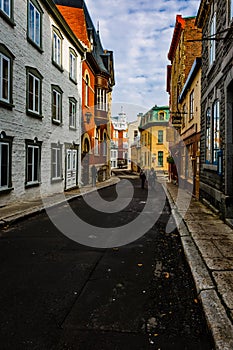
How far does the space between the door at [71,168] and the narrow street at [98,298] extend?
1150 centimetres

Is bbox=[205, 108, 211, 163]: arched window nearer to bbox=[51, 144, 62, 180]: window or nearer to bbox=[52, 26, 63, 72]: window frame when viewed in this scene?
bbox=[51, 144, 62, 180]: window

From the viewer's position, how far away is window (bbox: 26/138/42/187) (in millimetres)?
12203

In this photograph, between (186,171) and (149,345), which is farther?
(186,171)

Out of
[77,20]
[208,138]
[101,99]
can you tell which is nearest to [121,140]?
[101,99]

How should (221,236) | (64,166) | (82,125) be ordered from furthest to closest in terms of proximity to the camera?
(82,125) < (64,166) < (221,236)

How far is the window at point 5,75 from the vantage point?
388 inches

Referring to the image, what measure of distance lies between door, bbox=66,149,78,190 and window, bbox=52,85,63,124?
2.44 m

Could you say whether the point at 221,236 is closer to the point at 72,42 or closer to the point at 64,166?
the point at 64,166

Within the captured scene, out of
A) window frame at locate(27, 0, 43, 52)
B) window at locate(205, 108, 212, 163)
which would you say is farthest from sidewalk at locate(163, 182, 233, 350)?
window frame at locate(27, 0, 43, 52)

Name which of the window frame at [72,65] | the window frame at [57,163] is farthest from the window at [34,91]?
the window frame at [72,65]

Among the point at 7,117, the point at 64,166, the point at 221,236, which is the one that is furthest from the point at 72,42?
the point at 221,236

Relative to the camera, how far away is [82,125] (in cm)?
2016

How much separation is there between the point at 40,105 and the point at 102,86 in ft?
40.1

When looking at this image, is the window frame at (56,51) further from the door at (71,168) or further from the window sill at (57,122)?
the door at (71,168)
